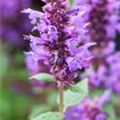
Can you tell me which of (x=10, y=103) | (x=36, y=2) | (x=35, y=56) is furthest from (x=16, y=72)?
(x=35, y=56)

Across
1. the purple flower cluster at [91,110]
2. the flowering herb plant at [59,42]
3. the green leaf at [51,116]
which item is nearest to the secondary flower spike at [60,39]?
the flowering herb plant at [59,42]

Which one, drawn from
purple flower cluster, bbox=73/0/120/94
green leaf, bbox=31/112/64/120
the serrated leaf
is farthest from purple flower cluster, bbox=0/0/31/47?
green leaf, bbox=31/112/64/120

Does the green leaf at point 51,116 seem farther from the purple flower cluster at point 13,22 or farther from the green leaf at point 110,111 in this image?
the purple flower cluster at point 13,22

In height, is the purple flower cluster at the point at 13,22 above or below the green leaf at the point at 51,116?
above

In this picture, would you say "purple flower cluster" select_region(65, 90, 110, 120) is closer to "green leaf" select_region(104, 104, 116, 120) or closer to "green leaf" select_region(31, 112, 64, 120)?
"green leaf" select_region(104, 104, 116, 120)

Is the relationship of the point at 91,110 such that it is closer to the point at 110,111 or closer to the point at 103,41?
the point at 110,111
